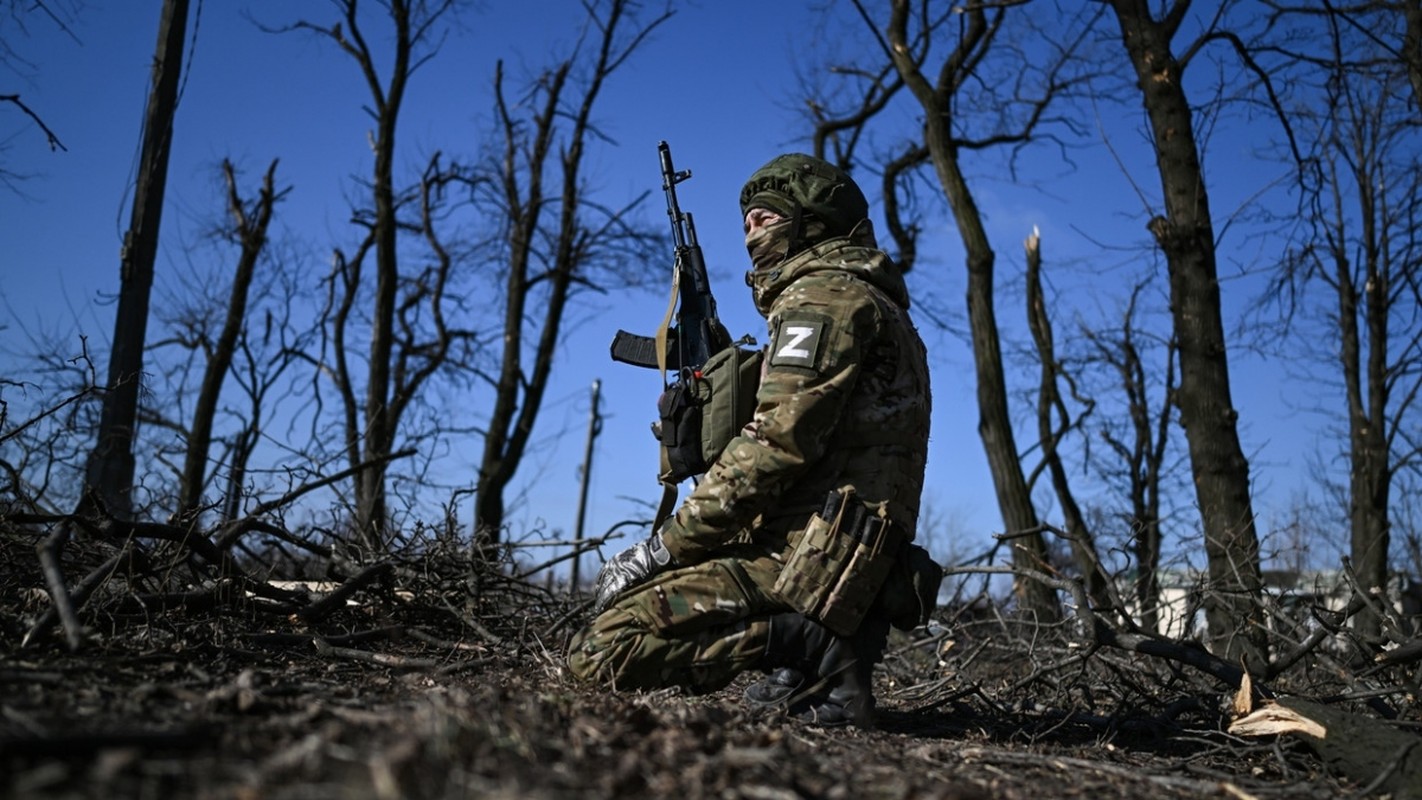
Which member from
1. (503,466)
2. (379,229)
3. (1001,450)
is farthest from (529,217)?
(1001,450)

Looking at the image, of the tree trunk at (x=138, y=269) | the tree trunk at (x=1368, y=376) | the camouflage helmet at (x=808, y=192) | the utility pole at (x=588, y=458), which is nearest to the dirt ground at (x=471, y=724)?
the camouflage helmet at (x=808, y=192)

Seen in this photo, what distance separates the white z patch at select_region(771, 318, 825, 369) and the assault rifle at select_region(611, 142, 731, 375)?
0.69m

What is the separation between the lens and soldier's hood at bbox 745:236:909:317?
419 cm

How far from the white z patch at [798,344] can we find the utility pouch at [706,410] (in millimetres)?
319

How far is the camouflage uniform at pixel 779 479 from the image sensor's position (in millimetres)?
3861

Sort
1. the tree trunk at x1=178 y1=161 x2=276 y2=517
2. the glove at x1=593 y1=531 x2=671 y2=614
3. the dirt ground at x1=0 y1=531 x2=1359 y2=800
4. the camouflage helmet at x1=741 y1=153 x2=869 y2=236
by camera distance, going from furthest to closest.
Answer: the tree trunk at x1=178 y1=161 x2=276 y2=517, the camouflage helmet at x1=741 y1=153 x2=869 y2=236, the glove at x1=593 y1=531 x2=671 y2=614, the dirt ground at x1=0 y1=531 x2=1359 y2=800

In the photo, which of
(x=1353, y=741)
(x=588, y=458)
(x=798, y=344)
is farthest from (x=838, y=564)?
(x=588, y=458)

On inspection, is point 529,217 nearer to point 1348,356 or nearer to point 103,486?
point 103,486

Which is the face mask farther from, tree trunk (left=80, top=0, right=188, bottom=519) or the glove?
tree trunk (left=80, top=0, right=188, bottom=519)

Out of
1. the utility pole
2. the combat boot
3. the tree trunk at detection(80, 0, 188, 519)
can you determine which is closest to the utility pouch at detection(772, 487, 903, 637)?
the combat boot

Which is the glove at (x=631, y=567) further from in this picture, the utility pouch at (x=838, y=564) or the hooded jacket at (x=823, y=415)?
the utility pouch at (x=838, y=564)

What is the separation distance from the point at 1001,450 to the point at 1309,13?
425 centimetres

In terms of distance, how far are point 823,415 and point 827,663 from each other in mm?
911

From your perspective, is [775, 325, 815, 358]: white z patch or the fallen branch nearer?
the fallen branch
